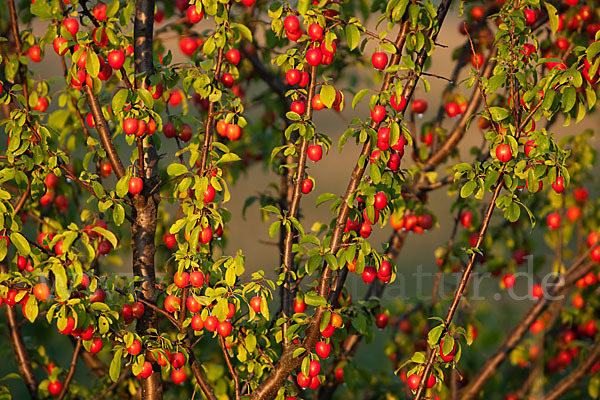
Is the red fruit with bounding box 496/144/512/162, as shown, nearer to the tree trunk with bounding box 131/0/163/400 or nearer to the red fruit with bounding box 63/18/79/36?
the tree trunk with bounding box 131/0/163/400

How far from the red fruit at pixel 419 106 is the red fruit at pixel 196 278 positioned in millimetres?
2072

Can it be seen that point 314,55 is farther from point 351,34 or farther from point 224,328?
point 224,328

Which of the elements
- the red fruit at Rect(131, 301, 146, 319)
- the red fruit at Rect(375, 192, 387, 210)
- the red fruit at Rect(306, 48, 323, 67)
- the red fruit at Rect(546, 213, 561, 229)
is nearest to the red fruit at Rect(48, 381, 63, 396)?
the red fruit at Rect(131, 301, 146, 319)

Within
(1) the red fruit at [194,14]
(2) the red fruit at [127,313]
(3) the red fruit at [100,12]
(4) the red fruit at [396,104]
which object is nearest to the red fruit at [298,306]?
(2) the red fruit at [127,313]

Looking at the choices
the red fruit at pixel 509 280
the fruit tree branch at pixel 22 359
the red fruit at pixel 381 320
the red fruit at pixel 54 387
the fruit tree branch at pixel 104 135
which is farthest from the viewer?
the red fruit at pixel 509 280

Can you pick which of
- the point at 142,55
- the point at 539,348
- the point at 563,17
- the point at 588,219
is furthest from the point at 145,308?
the point at 588,219

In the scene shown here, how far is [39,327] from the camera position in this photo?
430 cm

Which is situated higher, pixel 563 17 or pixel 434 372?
pixel 563 17

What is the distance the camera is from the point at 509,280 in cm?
414

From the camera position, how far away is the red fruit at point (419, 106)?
12.9 ft

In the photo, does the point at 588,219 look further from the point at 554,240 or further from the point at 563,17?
the point at 563,17

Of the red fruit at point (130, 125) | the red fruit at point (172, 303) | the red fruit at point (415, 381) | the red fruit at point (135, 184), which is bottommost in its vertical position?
the red fruit at point (415, 381)

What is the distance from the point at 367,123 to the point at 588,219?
7.90 feet

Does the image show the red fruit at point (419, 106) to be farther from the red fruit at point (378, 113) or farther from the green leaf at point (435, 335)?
the green leaf at point (435, 335)
